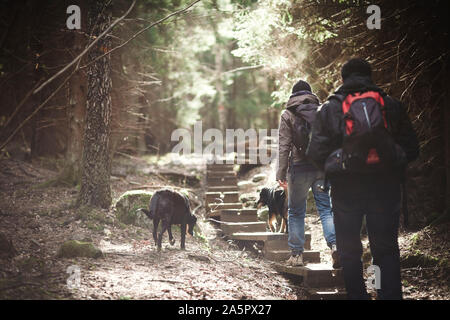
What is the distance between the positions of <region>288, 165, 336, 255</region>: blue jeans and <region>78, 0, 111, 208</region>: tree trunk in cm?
454

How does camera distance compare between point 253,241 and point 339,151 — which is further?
point 253,241

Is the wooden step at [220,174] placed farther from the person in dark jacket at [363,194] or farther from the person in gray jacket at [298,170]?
the person in dark jacket at [363,194]

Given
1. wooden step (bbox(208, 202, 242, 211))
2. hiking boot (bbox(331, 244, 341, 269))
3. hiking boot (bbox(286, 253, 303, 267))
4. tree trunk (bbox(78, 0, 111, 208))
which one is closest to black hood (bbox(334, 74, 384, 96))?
hiking boot (bbox(331, 244, 341, 269))

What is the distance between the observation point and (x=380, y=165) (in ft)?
10.9

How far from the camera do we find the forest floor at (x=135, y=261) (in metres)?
4.00

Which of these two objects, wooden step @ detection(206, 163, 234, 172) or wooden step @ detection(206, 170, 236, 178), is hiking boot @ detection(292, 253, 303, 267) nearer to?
wooden step @ detection(206, 170, 236, 178)

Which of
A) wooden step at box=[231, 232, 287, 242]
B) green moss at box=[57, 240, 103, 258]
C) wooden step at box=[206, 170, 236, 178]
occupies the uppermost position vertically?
wooden step at box=[206, 170, 236, 178]

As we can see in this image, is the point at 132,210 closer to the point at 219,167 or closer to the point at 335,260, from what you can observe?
the point at 335,260

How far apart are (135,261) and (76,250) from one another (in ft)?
2.71

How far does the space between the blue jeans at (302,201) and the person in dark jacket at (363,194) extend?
1.33 metres

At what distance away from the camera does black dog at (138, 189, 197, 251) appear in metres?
6.17
